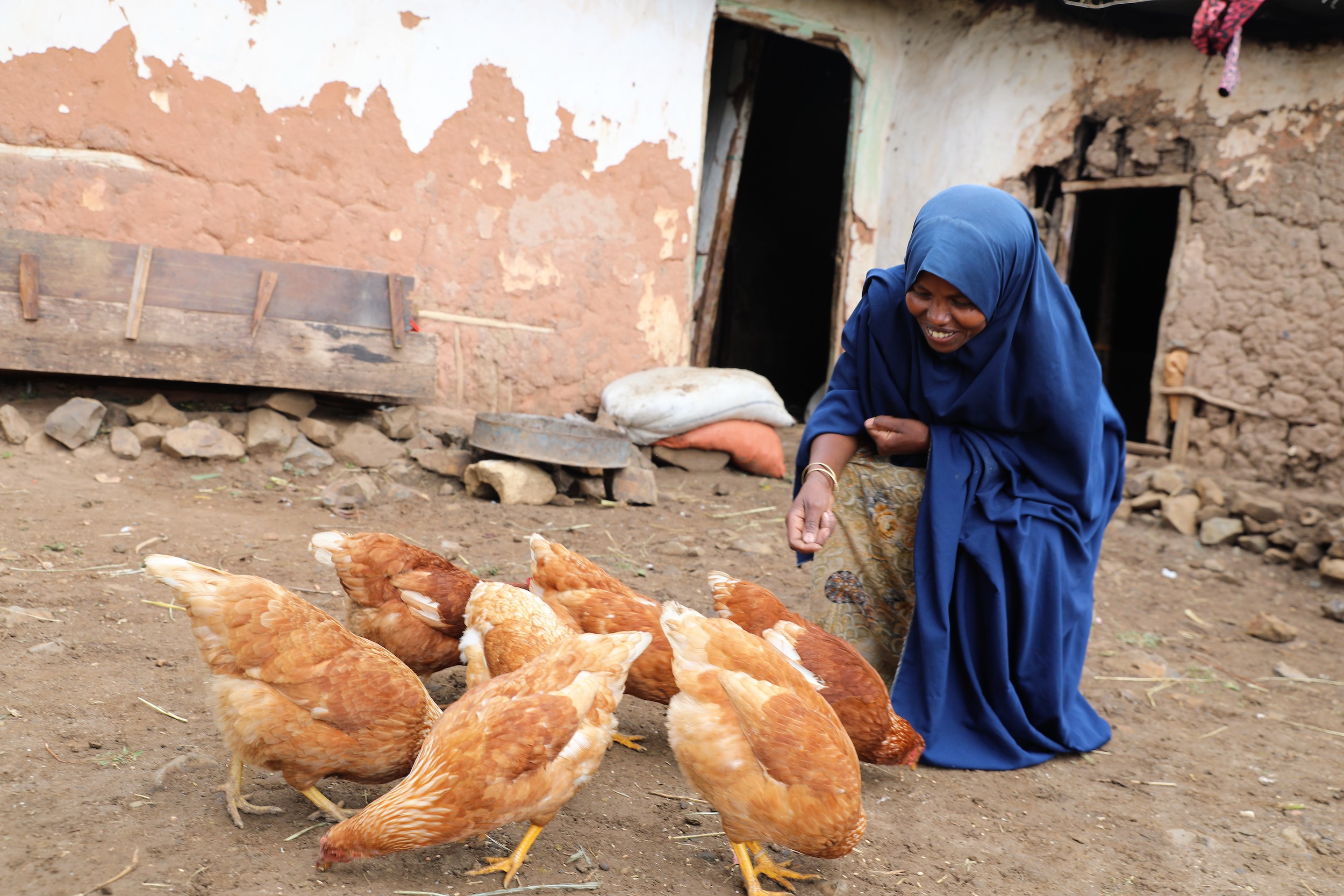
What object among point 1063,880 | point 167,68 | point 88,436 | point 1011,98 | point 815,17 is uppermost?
point 815,17

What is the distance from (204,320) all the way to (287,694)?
3956mm

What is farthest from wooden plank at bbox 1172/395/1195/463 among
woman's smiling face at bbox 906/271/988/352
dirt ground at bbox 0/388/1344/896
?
woman's smiling face at bbox 906/271/988/352

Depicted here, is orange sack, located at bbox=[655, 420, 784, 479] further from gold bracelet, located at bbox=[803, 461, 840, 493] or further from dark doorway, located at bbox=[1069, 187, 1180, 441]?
dark doorway, located at bbox=[1069, 187, 1180, 441]

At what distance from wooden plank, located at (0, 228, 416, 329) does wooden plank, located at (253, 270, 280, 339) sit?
0.10ft

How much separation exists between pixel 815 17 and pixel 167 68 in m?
5.17

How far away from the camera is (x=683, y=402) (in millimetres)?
6852

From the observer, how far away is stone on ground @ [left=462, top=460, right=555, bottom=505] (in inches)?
225

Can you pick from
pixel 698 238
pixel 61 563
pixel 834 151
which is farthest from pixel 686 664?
pixel 834 151

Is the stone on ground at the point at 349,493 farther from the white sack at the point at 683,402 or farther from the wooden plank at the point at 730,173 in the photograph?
the wooden plank at the point at 730,173

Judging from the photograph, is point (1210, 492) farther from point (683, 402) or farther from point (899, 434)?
point (899, 434)

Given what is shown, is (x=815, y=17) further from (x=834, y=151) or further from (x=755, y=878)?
(x=755, y=878)

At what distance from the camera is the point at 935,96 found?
27.3 ft

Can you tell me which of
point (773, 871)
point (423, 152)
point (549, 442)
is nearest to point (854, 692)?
point (773, 871)

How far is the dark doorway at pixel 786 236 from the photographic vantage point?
460 inches
